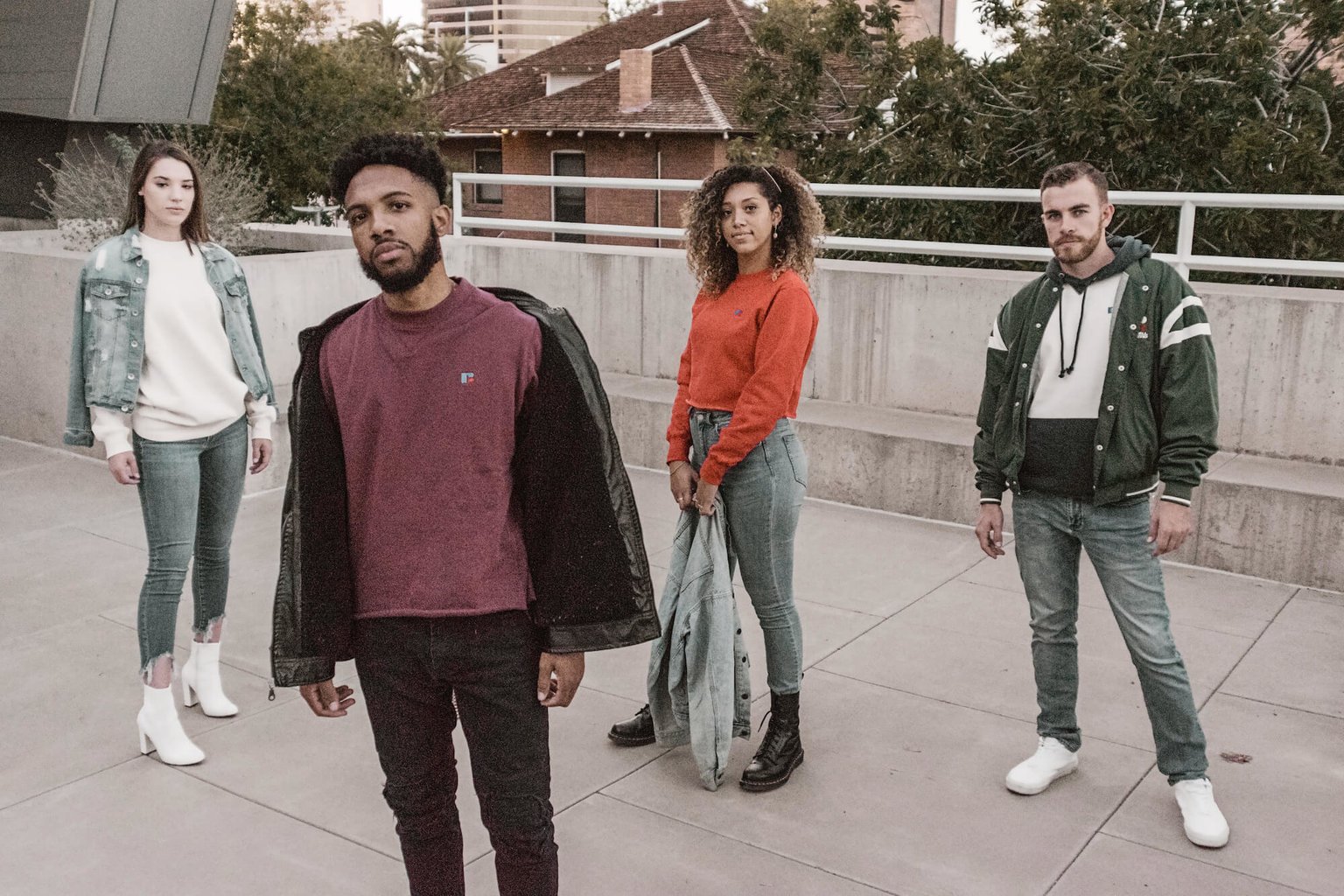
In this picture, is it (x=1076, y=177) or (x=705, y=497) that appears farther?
(x=705, y=497)

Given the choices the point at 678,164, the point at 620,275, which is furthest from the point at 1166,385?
the point at 678,164

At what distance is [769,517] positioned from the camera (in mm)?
4117

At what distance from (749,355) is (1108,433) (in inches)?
Result: 42.4

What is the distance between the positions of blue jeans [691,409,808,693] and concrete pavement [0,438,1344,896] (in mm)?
512

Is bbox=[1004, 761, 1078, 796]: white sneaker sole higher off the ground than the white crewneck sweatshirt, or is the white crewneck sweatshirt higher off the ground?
the white crewneck sweatshirt

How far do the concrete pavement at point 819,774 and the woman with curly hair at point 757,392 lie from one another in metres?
0.44

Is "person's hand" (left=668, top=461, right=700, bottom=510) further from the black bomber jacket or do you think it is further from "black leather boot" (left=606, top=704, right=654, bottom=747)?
the black bomber jacket

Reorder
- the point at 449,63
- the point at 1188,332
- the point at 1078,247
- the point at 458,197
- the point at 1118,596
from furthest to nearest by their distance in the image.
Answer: the point at 449,63, the point at 458,197, the point at 1118,596, the point at 1078,247, the point at 1188,332

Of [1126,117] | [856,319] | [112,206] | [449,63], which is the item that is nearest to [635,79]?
[1126,117]

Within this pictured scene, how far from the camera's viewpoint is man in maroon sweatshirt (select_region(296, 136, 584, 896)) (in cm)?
256

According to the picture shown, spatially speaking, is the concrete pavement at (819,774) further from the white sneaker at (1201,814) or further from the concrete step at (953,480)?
the concrete step at (953,480)

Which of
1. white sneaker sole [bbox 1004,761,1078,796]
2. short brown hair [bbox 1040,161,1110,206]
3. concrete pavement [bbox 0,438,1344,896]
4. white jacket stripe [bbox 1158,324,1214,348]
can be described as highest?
short brown hair [bbox 1040,161,1110,206]

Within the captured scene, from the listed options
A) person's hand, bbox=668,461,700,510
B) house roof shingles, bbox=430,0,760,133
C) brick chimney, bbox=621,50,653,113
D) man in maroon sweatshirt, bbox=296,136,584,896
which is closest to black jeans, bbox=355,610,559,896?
man in maroon sweatshirt, bbox=296,136,584,896

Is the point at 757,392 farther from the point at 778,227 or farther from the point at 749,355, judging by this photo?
the point at 778,227
